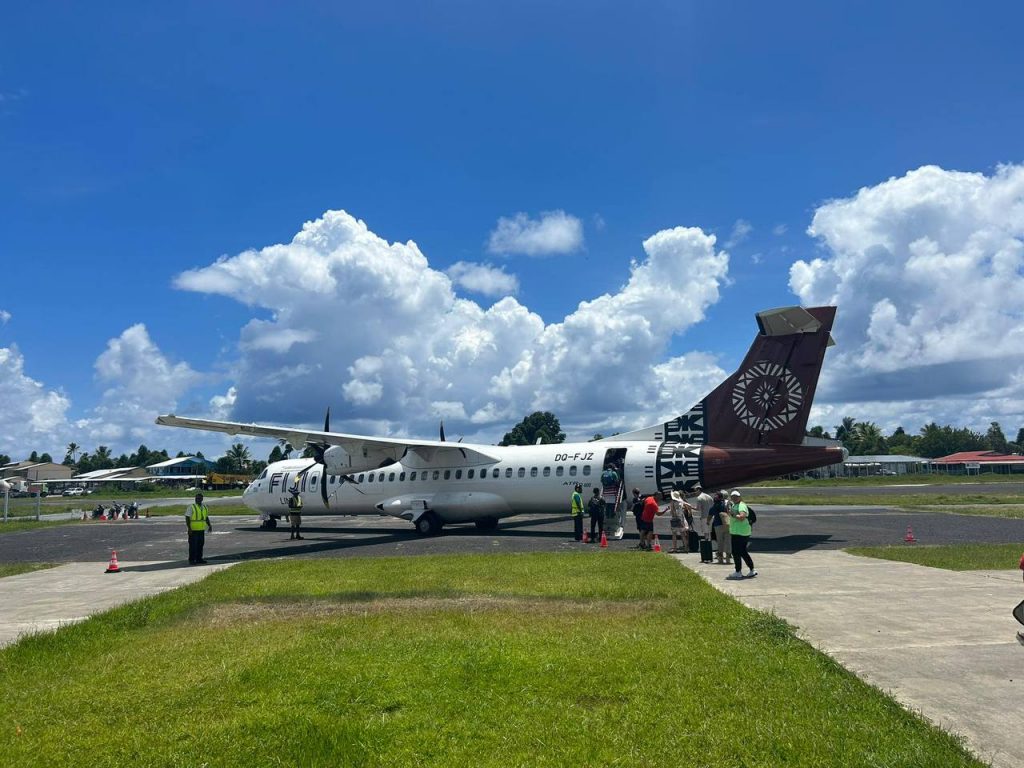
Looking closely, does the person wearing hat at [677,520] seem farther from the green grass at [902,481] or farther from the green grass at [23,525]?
the green grass at [902,481]

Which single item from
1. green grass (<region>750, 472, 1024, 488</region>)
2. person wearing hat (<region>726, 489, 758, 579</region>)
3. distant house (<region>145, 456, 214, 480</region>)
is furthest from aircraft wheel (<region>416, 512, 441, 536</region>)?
distant house (<region>145, 456, 214, 480</region>)

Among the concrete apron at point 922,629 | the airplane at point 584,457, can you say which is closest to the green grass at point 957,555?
the concrete apron at point 922,629

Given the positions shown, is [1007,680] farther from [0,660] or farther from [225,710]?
[0,660]

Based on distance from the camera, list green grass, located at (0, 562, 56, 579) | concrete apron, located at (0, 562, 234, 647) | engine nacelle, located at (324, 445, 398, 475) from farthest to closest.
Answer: engine nacelle, located at (324, 445, 398, 475) < green grass, located at (0, 562, 56, 579) < concrete apron, located at (0, 562, 234, 647)

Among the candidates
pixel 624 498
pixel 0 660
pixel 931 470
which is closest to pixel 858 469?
pixel 931 470

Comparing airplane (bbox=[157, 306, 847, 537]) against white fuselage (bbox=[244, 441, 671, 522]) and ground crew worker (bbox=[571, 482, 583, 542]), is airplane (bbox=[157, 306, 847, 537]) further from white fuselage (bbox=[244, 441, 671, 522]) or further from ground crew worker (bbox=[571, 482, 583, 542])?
ground crew worker (bbox=[571, 482, 583, 542])

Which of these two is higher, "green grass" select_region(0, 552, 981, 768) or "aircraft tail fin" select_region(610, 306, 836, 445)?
"aircraft tail fin" select_region(610, 306, 836, 445)

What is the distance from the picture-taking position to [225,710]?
6.24 meters

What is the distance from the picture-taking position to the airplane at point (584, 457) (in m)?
20.7

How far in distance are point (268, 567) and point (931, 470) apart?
434ft

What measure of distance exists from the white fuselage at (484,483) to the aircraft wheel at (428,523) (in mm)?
231

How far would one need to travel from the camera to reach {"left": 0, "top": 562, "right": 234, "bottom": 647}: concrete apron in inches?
438

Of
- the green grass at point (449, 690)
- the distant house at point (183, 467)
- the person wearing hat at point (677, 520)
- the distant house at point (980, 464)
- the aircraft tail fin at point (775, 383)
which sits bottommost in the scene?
the distant house at point (980, 464)

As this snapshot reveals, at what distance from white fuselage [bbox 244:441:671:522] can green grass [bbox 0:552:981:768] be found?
12696 millimetres
